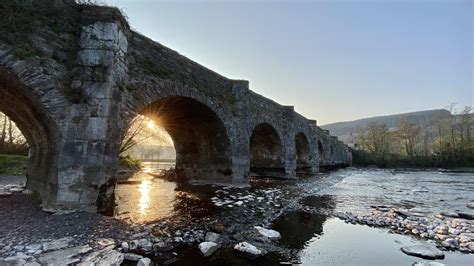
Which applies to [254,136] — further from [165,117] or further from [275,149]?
[165,117]

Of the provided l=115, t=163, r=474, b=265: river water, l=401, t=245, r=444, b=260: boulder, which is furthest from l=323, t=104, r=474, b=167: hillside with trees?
l=401, t=245, r=444, b=260: boulder

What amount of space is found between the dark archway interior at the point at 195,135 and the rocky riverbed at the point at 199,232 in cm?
403

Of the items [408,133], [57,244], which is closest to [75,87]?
[57,244]

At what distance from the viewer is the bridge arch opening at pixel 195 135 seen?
392 inches

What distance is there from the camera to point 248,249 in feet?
12.5

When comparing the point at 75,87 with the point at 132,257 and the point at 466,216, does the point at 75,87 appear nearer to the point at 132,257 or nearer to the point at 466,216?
the point at 132,257

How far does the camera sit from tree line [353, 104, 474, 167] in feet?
123

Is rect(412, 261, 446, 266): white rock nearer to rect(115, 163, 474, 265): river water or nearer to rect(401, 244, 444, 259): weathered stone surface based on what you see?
rect(115, 163, 474, 265): river water

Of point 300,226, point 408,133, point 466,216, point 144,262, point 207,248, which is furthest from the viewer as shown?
point 408,133

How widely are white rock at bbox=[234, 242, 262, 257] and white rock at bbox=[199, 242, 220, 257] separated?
0.30 meters

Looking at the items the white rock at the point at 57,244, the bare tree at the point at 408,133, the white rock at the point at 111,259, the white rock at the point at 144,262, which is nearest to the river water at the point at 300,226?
the white rock at the point at 144,262

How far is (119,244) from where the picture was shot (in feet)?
12.4

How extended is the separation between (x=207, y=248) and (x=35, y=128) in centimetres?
507

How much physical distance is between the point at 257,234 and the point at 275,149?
483 inches
